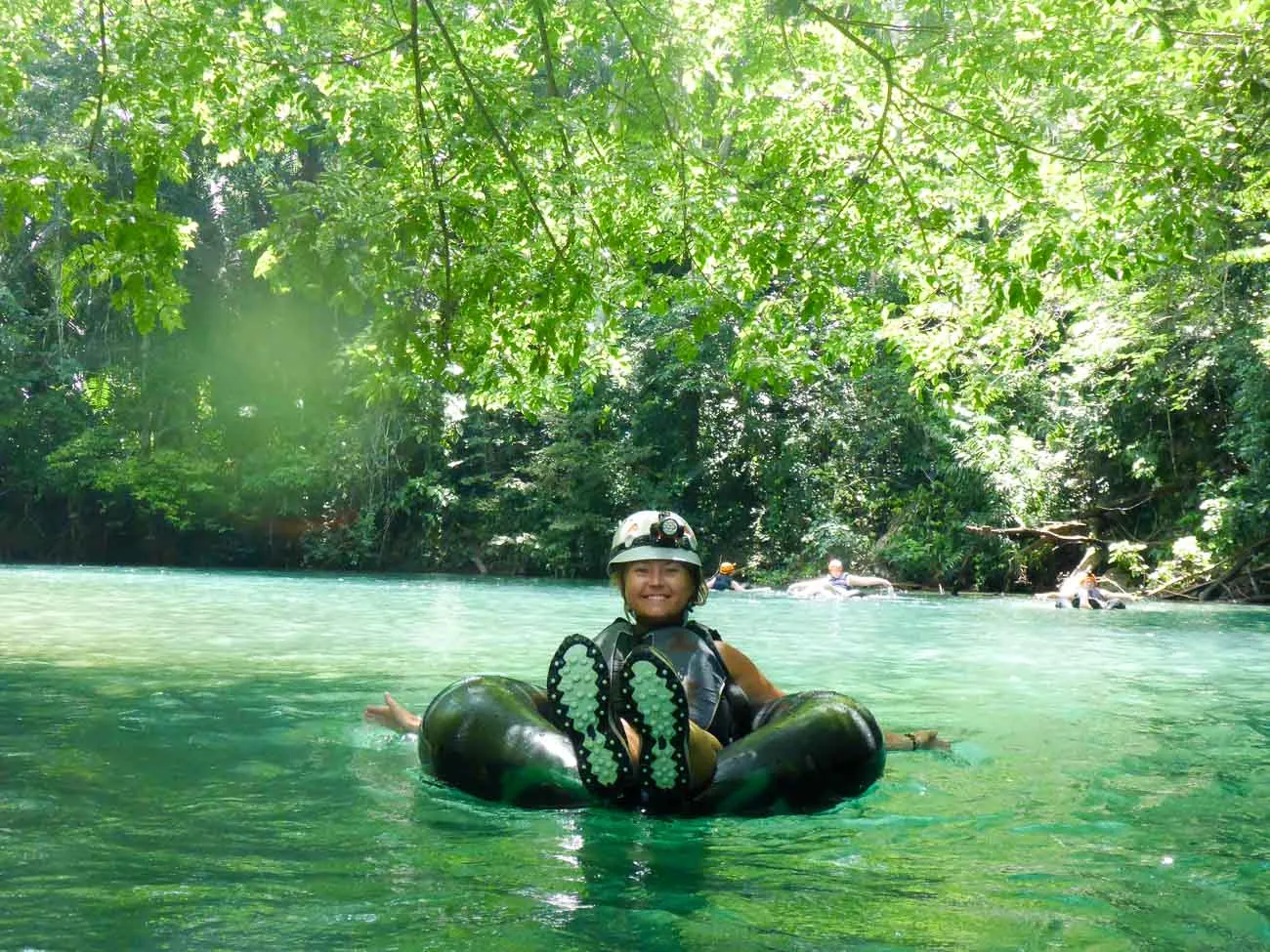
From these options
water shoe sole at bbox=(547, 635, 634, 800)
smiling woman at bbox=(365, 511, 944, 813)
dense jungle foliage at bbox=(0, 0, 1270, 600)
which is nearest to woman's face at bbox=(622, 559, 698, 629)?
smiling woman at bbox=(365, 511, 944, 813)

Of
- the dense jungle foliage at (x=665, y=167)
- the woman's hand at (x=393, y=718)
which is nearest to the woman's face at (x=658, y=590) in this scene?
the woman's hand at (x=393, y=718)

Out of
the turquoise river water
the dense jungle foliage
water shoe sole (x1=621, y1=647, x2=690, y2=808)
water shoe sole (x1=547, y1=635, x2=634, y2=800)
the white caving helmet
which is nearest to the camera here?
the turquoise river water

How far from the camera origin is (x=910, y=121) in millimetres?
7301

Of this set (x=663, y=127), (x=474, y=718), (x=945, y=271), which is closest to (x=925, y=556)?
(x=945, y=271)

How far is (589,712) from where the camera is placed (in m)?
3.97

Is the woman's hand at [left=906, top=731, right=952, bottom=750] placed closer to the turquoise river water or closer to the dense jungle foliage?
the turquoise river water

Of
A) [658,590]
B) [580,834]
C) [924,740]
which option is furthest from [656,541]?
[924,740]

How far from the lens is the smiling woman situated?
3.96m

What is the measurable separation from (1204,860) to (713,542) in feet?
82.5

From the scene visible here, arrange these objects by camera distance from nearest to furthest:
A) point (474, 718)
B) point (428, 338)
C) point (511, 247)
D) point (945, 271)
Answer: point (474, 718)
point (428, 338)
point (511, 247)
point (945, 271)

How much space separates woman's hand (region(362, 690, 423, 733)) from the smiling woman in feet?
2.94

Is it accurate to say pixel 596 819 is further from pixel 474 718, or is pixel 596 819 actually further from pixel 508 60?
pixel 508 60

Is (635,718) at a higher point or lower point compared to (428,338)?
lower

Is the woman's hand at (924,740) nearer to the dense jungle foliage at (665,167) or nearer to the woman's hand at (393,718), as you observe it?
the woman's hand at (393,718)
